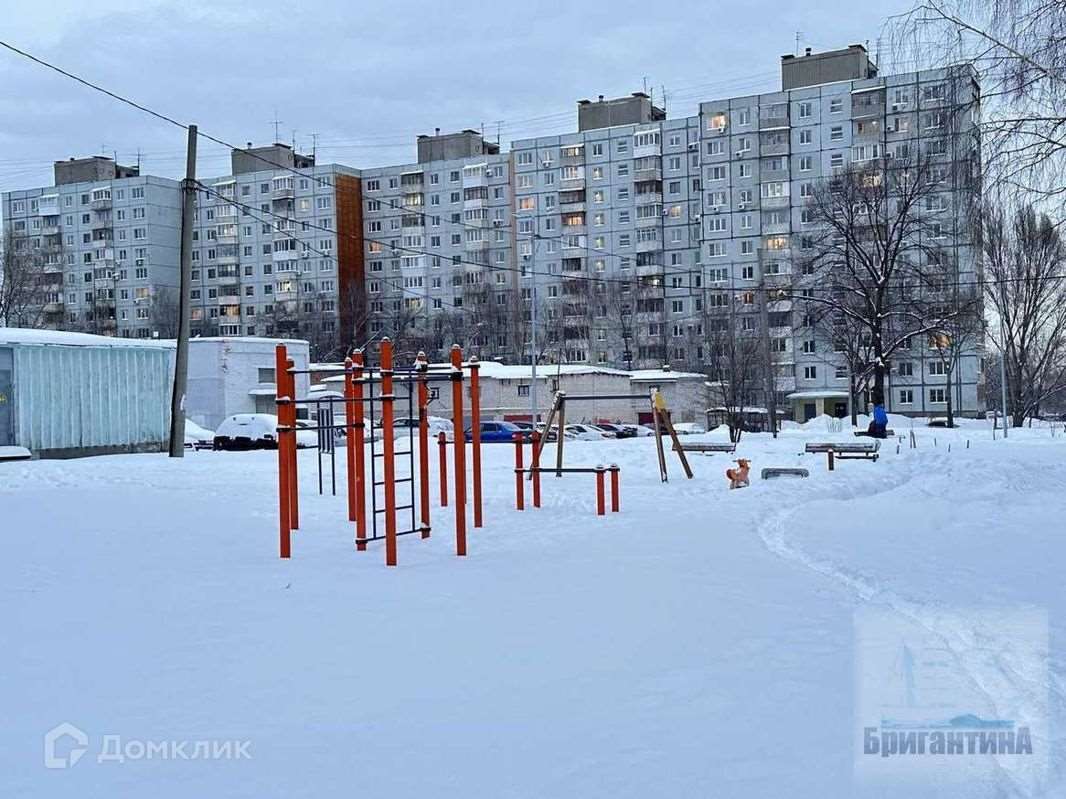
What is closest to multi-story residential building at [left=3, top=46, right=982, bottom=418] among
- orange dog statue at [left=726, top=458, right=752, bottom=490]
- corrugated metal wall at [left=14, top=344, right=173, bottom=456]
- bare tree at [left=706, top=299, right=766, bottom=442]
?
bare tree at [left=706, top=299, right=766, bottom=442]

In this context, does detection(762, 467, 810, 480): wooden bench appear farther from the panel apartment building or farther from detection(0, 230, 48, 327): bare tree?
detection(0, 230, 48, 327): bare tree

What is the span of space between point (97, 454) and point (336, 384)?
30.1 m

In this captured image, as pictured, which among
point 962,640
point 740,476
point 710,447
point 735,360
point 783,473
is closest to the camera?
point 962,640

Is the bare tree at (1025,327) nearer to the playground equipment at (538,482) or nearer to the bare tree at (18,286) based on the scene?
the playground equipment at (538,482)

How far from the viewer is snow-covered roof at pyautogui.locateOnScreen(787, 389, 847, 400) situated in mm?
72062

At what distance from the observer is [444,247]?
305 feet

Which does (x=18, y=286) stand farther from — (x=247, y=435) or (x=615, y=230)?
(x=615, y=230)

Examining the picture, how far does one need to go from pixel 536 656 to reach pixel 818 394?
224 ft

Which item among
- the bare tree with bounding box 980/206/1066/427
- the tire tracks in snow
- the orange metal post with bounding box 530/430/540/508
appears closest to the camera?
the tire tracks in snow

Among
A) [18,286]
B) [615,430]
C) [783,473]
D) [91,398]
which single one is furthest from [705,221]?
[783,473]

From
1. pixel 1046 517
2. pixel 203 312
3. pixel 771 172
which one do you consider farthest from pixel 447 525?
pixel 203 312

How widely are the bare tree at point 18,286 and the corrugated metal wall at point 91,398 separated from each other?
135ft

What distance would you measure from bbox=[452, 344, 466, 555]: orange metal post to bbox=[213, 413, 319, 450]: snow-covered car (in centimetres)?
2375

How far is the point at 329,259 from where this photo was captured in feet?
307
